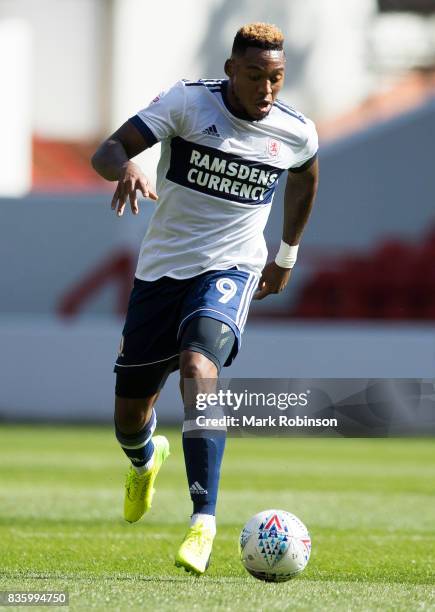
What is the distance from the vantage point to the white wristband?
24.5 ft

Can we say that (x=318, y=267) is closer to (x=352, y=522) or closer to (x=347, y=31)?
(x=352, y=522)

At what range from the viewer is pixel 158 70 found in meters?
30.2

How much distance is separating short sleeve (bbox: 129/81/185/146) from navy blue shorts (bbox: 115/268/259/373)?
2.23 ft

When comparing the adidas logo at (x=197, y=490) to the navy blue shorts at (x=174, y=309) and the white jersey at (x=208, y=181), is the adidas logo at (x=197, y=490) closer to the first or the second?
the navy blue shorts at (x=174, y=309)

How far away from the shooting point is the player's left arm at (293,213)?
7.21 meters

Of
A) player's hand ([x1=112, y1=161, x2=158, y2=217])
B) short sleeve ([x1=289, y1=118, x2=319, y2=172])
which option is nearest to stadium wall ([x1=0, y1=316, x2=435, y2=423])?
short sleeve ([x1=289, y1=118, x2=319, y2=172])

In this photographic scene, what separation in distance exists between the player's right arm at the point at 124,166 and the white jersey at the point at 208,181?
0.61 feet

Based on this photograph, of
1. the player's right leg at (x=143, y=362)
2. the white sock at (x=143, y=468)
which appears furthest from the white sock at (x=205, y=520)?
the white sock at (x=143, y=468)

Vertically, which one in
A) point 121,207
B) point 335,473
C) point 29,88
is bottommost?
point 29,88

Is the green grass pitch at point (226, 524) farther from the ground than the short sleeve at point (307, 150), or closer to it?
closer to it

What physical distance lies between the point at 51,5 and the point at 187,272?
26027 mm

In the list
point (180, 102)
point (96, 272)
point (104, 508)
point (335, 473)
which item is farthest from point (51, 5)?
point (180, 102)

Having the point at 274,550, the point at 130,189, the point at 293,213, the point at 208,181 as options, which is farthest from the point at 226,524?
the point at 130,189

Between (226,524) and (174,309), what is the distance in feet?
7.47
